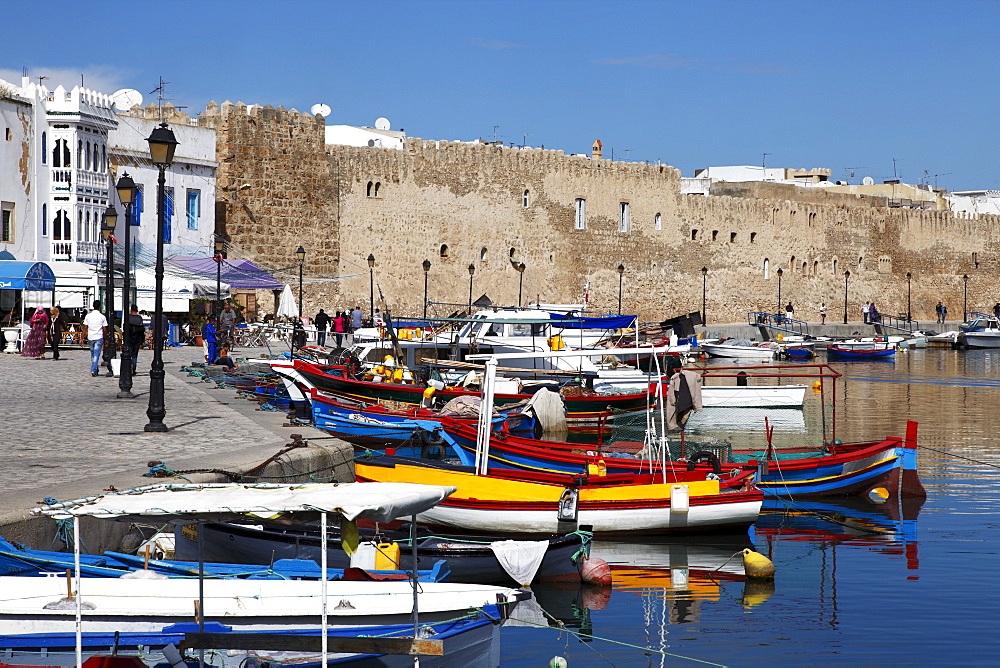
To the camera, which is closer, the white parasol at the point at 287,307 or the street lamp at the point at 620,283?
the white parasol at the point at 287,307

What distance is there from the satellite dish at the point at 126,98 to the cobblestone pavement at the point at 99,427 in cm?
1673

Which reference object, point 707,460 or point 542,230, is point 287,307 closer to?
point 542,230

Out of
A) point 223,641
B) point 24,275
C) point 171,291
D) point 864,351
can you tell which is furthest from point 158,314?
point 864,351

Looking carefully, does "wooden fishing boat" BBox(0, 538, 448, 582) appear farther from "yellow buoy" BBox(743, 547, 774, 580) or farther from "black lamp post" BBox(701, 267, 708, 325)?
"black lamp post" BBox(701, 267, 708, 325)

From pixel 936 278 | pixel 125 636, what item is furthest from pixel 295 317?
pixel 936 278

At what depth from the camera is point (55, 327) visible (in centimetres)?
2241

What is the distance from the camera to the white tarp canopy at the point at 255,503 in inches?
213

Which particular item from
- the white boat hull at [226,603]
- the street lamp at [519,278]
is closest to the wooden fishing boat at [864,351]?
the street lamp at [519,278]

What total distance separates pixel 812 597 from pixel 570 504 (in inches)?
89.7

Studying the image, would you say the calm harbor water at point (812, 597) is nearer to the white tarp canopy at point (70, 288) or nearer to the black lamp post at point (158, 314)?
the black lamp post at point (158, 314)

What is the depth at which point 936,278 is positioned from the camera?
58844mm

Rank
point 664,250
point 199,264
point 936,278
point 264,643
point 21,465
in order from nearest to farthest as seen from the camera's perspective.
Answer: point 264,643, point 21,465, point 199,264, point 664,250, point 936,278

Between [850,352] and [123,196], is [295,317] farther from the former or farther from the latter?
[850,352]

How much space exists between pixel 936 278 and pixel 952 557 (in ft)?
169
